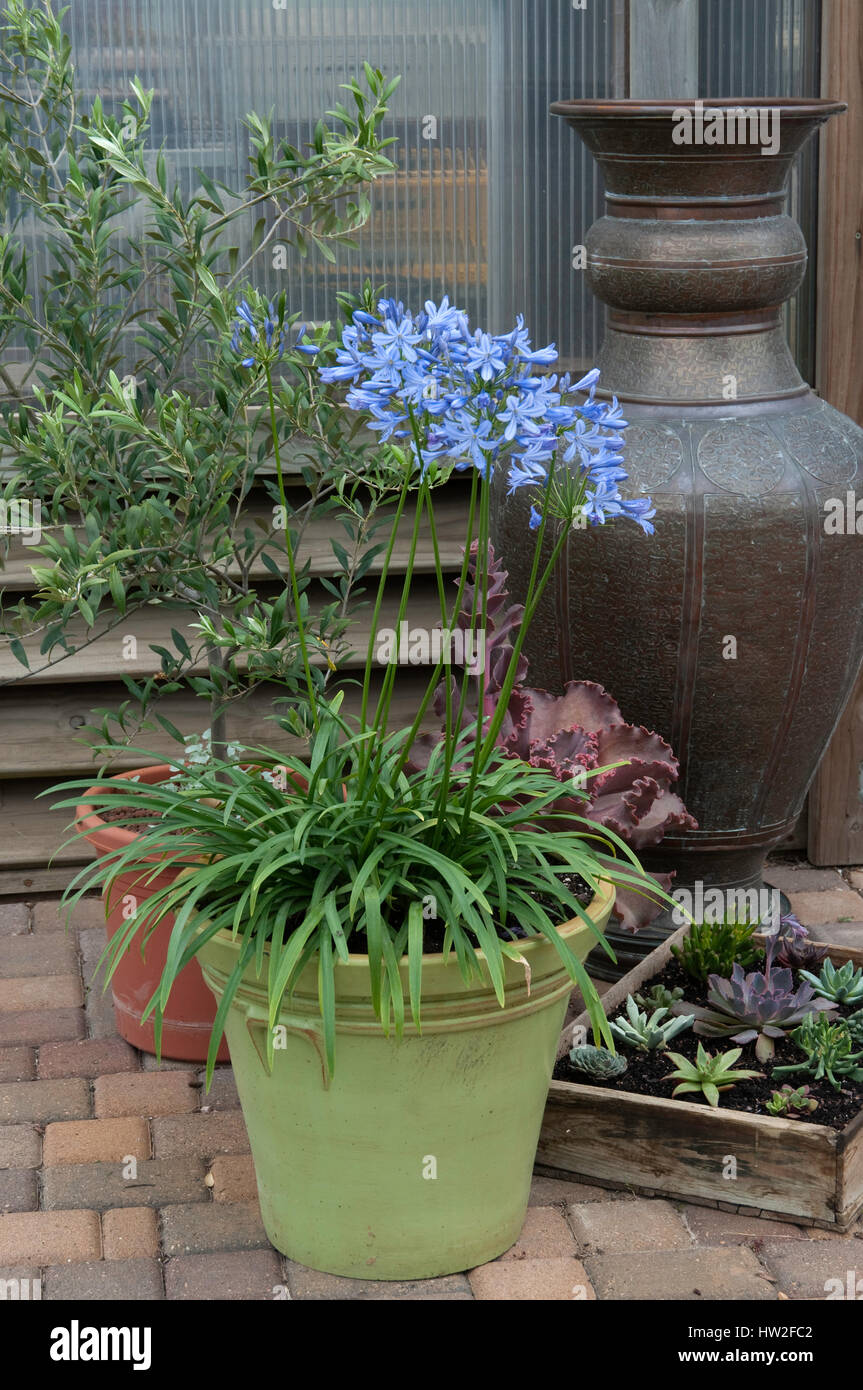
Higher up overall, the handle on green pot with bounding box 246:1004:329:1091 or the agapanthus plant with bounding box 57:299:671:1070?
the agapanthus plant with bounding box 57:299:671:1070

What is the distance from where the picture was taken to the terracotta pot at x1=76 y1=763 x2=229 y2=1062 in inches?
107

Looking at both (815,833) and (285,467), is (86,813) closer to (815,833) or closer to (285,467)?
(285,467)

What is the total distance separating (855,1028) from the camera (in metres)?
2.60

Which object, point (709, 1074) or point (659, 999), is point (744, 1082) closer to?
point (709, 1074)

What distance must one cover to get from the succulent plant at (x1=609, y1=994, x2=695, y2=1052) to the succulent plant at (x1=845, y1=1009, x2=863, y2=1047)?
258mm

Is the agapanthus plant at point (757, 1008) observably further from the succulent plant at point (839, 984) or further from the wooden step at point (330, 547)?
the wooden step at point (330, 547)

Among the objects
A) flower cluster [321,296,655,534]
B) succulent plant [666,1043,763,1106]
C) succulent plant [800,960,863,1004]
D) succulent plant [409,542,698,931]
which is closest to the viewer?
flower cluster [321,296,655,534]

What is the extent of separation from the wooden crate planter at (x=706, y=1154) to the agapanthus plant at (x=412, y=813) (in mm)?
325

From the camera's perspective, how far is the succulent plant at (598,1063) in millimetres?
2508

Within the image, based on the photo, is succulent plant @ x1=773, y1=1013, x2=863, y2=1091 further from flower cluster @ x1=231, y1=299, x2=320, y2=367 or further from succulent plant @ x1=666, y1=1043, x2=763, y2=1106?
flower cluster @ x1=231, y1=299, x2=320, y2=367

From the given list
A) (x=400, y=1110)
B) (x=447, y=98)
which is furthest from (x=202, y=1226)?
(x=447, y=98)

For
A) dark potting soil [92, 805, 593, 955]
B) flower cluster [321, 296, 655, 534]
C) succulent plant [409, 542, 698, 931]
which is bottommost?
dark potting soil [92, 805, 593, 955]

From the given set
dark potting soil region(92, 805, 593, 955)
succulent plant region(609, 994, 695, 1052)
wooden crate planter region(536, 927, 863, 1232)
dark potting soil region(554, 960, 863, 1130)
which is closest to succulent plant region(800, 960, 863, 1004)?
dark potting soil region(554, 960, 863, 1130)

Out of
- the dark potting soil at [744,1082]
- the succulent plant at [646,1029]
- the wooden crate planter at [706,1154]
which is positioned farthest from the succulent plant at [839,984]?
the wooden crate planter at [706,1154]
